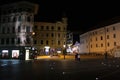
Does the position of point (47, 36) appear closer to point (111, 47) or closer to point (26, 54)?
point (111, 47)

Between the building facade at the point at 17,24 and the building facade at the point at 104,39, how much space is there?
2727cm

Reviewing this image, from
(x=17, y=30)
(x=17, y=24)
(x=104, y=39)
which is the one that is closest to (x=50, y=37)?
(x=104, y=39)

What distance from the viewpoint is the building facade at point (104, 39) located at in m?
77.8

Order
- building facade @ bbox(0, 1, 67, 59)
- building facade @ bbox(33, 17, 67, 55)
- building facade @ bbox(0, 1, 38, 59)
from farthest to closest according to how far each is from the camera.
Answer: building facade @ bbox(33, 17, 67, 55)
building facade @ bbox(0, 1, 38, 59)
building facade @ bbox(0, 1, 67, 59)

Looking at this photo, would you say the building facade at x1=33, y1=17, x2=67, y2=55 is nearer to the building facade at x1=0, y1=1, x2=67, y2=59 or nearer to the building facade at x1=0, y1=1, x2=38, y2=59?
the building facade at x1=0, y1=1, x2=67, y2=59

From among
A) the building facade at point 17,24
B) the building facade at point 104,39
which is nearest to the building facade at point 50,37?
the building facade at point 104,39

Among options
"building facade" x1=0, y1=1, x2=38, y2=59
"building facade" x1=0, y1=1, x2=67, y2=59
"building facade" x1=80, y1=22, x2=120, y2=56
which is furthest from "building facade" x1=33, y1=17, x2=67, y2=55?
"building facade" x1=0, y1=1, x2=38, y2=59

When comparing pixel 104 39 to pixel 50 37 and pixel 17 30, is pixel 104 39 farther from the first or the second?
pixel 17 30

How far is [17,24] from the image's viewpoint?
71.9 metres

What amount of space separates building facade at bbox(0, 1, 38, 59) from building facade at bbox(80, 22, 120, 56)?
89.5 ft

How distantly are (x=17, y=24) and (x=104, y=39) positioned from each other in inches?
1270

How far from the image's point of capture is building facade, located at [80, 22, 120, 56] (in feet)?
255

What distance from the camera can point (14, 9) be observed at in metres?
71.8

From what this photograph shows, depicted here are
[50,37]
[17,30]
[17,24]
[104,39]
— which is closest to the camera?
[17,24]
